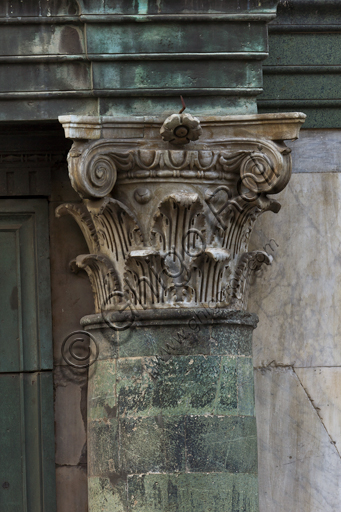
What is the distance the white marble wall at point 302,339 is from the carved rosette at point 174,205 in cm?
68

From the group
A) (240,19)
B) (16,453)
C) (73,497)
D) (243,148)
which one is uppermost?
(240,19)

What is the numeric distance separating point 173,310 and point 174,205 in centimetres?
64

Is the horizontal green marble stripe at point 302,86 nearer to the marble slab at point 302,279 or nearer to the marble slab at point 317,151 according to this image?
the marble slab at point 317,151

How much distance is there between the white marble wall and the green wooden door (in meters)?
1.47

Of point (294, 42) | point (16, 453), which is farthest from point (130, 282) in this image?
point (294, 42)

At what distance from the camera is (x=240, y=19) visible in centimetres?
439

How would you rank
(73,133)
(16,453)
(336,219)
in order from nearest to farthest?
(73,133), (16,453), (336,219)

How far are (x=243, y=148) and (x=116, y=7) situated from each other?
1160mm

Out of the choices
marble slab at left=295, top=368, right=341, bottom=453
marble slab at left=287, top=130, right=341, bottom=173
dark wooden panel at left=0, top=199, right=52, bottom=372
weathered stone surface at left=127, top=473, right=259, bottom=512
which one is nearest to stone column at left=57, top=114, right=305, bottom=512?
weathered stone surface at left=127, top=473, right=259, bottom=512

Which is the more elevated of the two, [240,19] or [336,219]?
[240,19]

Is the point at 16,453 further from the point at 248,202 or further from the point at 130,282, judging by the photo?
the point at 248,202

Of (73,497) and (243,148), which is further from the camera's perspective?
(73,497)

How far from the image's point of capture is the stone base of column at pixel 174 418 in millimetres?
4211

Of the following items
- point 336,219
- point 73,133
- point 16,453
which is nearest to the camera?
point 73,133
